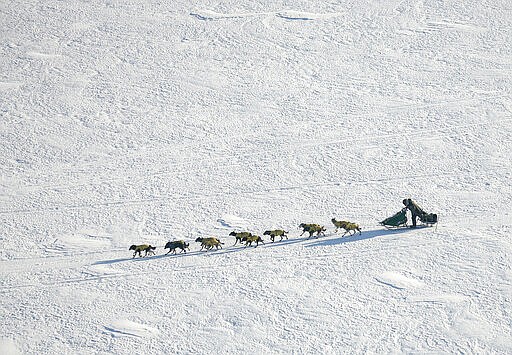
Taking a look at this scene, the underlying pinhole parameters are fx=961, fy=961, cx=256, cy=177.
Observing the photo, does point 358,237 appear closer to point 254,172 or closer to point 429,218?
point 429,218

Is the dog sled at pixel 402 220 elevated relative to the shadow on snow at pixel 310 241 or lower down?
elevated

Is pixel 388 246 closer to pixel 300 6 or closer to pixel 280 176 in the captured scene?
pixel 280 176

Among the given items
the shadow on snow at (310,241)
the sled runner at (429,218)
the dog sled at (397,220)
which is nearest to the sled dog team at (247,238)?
the shadow on snow at (310,241)

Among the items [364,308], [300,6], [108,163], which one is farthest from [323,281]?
[300,6]

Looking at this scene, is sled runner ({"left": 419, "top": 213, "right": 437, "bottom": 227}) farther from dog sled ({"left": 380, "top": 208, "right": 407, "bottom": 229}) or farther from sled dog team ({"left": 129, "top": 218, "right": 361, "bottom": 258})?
sled dog team ({"left": 129, "top": 218, "right": 361, "bottom": 258})

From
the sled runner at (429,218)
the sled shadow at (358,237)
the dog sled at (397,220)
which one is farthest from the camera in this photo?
the dog sled at (397,220)

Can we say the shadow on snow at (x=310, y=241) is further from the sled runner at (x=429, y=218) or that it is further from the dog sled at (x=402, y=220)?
the sled runner at (x=429, y=218)
